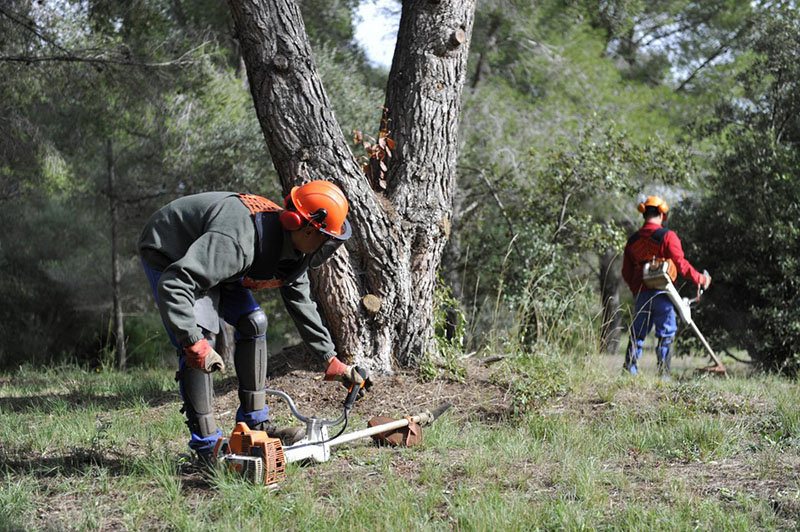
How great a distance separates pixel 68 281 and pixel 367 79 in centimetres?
601

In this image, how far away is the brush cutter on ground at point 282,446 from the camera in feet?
10.4

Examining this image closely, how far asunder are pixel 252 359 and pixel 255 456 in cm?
58

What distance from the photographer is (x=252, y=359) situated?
361cm

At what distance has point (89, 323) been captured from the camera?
11438mm

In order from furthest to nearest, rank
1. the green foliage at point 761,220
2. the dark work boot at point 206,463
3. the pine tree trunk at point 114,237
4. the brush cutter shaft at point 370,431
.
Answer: the pine tree trunk at point 114,237
the green foliage at point 761,220
the brush cutter shaft at point 370,431
the dark work boot at point 206,463

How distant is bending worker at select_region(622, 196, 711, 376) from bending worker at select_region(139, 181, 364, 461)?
4.26 metres

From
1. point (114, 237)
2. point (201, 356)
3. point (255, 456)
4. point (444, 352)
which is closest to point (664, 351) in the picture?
point (444, 352)

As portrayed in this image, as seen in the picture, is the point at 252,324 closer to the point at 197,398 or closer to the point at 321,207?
the point at 197,398

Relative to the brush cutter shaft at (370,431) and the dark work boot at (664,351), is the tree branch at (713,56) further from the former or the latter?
the brush cutter shaft at (370,431)

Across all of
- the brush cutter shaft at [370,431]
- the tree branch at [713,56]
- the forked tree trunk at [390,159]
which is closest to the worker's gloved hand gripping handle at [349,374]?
the brush cutter shaft at [370,431]

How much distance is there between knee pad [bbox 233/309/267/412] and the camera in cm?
361

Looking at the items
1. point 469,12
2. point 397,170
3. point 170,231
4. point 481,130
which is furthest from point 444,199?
point 481,130

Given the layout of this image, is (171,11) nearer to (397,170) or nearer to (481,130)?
(481,130)

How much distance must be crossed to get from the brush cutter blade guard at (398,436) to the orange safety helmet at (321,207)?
1.13 metres
